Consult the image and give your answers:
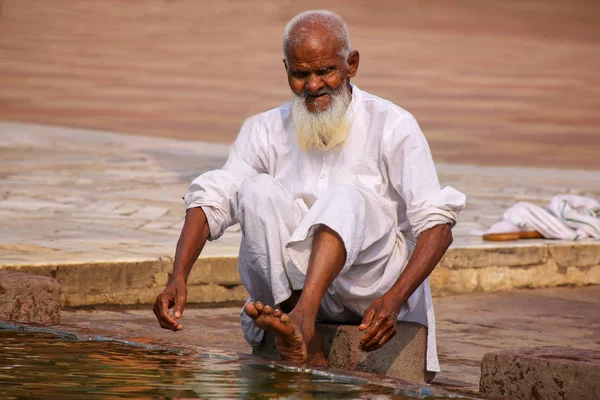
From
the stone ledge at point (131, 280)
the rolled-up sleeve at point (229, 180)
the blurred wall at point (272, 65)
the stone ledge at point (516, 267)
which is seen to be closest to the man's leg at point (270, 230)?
the rolled-up sleeve at point (229, 180)

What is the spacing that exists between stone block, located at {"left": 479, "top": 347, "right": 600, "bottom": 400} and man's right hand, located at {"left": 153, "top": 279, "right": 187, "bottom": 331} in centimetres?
92

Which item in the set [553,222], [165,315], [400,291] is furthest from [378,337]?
[553,222]

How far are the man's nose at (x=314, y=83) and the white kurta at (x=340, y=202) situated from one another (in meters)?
0.16

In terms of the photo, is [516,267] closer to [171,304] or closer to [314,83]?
[314,83]

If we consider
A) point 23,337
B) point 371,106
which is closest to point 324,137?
point 371,106

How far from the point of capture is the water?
3.13 metres

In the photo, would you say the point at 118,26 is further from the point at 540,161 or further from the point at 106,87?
the point at 540,161

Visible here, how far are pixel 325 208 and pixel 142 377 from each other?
78cm

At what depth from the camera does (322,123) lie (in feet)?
13.3

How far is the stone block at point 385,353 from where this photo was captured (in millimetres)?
3930

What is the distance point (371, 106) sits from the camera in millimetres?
4160

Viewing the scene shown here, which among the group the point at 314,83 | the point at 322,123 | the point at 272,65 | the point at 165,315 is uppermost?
the point at 272,65

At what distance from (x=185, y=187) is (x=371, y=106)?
702 centimetres

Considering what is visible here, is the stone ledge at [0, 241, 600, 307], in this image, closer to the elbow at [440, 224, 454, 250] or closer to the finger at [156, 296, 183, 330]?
the finger at [156, 296, 183, 330]
